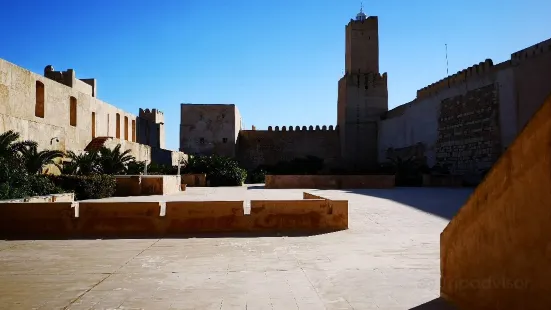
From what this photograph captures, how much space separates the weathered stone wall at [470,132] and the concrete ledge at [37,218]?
17.3 metres

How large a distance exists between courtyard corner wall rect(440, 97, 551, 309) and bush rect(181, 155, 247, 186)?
1733 cm

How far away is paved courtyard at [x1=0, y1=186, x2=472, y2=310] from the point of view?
118 inches

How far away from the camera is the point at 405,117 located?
28.8 m

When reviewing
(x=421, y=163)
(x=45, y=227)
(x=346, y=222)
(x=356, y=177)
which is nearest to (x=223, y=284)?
(x=346, y=222)

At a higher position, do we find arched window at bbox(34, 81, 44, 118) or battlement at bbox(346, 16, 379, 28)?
battlement at bbox(346, 16, 379, 28)

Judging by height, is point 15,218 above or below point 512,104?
below

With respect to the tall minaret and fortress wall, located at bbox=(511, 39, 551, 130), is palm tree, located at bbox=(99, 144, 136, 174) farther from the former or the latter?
the tall minaret

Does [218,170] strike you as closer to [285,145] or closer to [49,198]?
[49,198]

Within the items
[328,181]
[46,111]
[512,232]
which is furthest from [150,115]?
[512,232]

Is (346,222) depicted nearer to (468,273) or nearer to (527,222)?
(468,273)

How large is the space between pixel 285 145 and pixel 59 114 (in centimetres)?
2160

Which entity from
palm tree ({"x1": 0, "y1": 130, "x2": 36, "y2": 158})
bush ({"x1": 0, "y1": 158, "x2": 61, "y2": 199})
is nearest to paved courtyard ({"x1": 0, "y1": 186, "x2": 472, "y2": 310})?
bush ({"x1": 0, "y1": 158, "x2": 61, "y2": 199})

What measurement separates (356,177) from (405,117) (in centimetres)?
1267

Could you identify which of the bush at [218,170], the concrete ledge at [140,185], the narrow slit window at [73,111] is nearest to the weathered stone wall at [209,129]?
the bush at [218,170]
